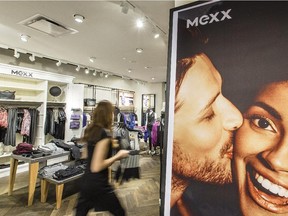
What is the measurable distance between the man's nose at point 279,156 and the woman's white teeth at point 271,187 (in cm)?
8

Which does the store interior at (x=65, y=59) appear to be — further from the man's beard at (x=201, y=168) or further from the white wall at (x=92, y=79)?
the man's beard at (x=201, y=168)

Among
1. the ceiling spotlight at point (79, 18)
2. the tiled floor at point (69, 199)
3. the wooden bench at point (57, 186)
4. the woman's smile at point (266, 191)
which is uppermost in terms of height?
the ceiling spotlight at point (79, 18)

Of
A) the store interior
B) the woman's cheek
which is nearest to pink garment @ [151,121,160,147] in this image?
the store interior

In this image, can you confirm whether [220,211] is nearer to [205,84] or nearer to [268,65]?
[205,84]

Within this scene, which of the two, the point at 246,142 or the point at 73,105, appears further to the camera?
the point at 73,105

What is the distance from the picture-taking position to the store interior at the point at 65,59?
2.66m

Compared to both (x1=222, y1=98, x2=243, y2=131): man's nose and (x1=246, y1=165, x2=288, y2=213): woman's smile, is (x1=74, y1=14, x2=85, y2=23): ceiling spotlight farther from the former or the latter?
(x1=246, y1=165, x2=288, y2=213): woman's smile

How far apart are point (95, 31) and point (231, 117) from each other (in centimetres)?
281

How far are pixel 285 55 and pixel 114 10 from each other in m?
2.15

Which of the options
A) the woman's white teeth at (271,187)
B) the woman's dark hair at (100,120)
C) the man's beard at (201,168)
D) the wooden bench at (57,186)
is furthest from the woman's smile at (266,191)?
the wooden bench at (57,186)

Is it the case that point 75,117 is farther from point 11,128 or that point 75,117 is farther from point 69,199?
point 69,199

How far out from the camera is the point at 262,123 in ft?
3.61

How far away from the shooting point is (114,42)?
149 inches

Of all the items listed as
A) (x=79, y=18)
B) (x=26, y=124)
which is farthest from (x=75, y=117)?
(x=79, y=18)
